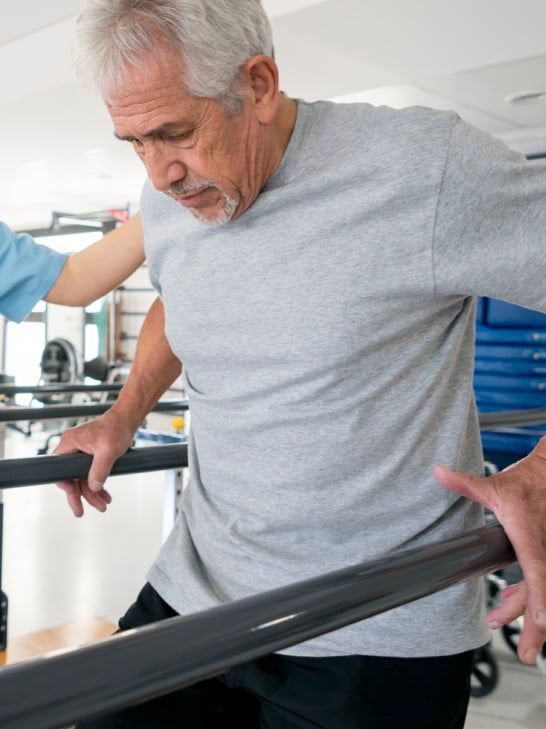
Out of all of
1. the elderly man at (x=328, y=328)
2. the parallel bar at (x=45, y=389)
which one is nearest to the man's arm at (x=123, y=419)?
the elderly man at (x=328, y=328)

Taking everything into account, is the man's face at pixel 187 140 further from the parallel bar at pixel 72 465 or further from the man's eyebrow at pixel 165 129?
the parallel bar at pixel 72 465

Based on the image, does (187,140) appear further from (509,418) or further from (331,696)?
(509,418)

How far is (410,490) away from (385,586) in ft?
1.02

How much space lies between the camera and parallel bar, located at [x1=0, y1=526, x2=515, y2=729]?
0.53 meters

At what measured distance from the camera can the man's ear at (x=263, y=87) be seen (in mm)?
1076

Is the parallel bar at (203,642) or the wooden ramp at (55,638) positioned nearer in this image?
the parallel bar at (203,642)

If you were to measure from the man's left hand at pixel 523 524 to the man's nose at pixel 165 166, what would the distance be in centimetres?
50

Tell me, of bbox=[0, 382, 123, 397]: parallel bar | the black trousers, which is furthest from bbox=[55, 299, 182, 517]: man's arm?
bbox=[0, 382, 123, 397]: parallel bar

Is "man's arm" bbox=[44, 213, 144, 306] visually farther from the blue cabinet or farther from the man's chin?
the blue cabinet

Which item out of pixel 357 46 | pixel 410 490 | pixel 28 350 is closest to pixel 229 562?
pixel 410 490

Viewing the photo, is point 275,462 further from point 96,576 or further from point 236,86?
point 96,576

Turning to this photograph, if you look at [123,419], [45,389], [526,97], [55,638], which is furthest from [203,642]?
[526,97]

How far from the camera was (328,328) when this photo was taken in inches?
41.5

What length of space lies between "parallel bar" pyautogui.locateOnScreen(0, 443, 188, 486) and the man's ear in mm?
605
